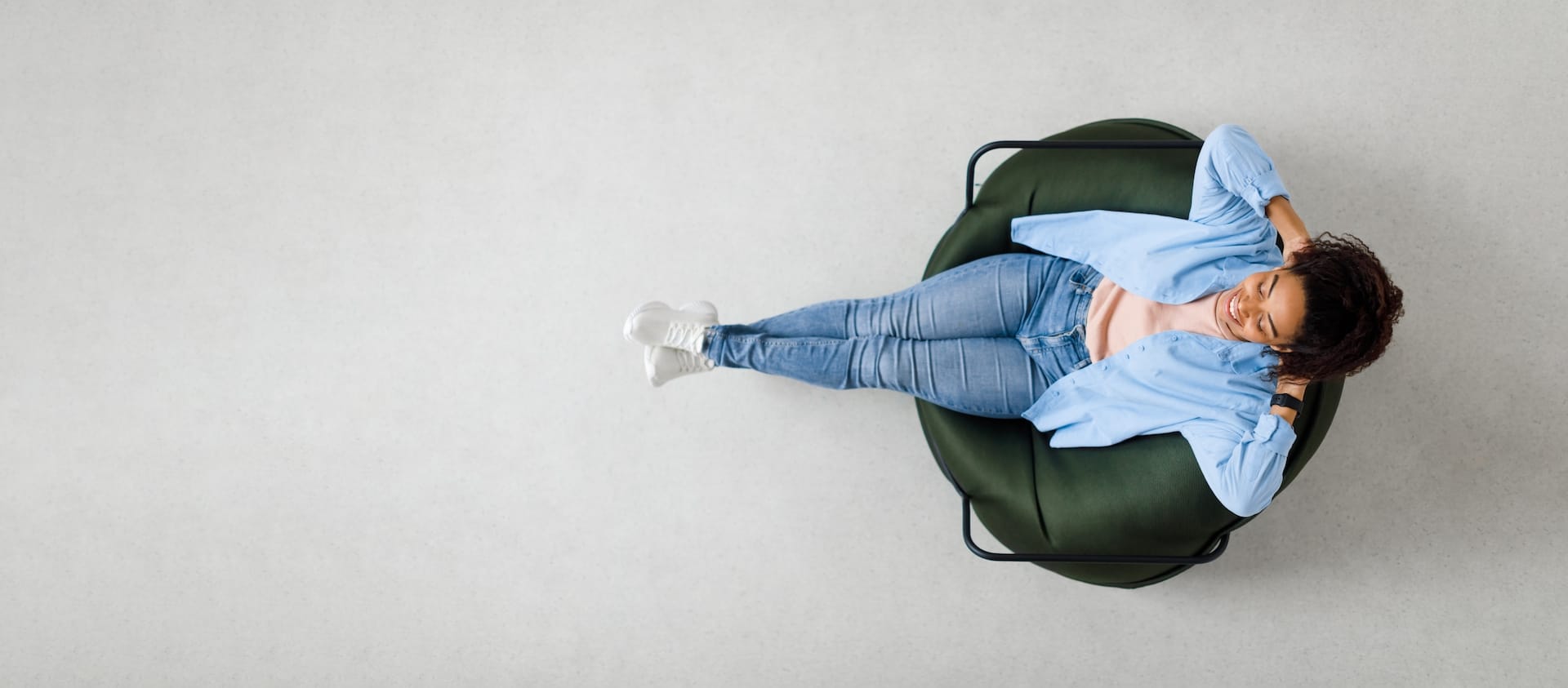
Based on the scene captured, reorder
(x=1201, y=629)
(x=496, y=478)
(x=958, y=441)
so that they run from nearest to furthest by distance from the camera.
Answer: (x=958, y=441) → (x=1201, y=629) → (x=496, y=478)

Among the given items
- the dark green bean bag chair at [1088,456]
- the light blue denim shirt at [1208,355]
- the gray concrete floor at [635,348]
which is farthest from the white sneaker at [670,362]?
the light blue denim shirt at [1208,355]

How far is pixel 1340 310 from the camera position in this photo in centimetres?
137

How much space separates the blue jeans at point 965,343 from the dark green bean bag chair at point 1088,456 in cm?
10

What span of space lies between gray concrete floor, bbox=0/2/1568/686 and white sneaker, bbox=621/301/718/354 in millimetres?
365


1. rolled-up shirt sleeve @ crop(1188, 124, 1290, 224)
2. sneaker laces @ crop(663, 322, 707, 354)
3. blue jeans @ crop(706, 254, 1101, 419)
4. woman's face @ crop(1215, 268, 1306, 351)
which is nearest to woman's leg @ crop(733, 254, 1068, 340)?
blue jeans @ crop(706, 254, 1101, 419)

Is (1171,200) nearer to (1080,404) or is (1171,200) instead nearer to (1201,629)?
(1080,404)

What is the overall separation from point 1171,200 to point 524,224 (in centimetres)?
158

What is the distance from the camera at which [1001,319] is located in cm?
183

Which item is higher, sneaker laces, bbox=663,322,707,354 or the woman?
sneaker laces, bbox=663,322,707,354

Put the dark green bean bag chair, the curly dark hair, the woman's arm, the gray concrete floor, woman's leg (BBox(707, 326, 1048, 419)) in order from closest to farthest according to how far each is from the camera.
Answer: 1. the curly dark hair
2. the woman's arm
3. the dark green bean bag chair
4. woman's leg (BBox(707, 326, 1048, 419))
5. the gray concrete floor

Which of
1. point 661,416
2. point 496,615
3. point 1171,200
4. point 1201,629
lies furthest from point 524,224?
point 1201,629

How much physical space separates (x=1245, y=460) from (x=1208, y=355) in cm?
20

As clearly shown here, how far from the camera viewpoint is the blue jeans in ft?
5.98

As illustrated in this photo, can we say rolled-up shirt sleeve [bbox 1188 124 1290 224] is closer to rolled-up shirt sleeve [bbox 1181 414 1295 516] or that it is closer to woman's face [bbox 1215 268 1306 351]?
woman's face [bbox 1215 268 1306 351]
